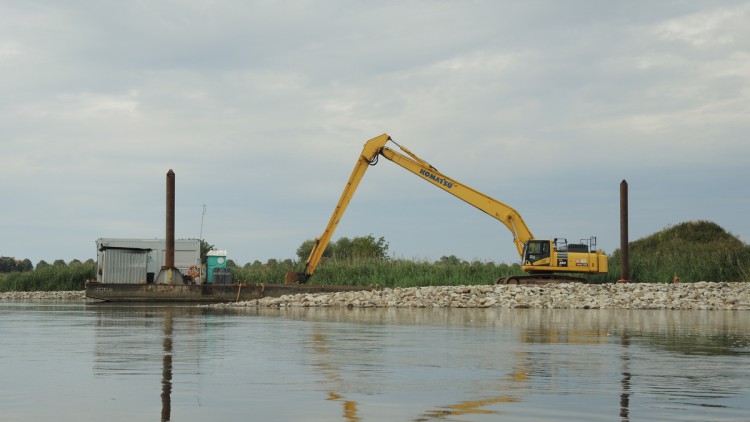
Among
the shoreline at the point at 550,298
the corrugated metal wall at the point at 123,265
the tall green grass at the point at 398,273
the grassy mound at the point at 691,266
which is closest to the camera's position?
the shoreline at the point at 550,298

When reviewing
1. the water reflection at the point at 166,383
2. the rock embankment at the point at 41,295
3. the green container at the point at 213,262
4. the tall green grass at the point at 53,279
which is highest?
the green container at the point at 213,262

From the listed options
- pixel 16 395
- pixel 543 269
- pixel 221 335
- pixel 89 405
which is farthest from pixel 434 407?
pixel 543 269

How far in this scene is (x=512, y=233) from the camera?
46.3 metres

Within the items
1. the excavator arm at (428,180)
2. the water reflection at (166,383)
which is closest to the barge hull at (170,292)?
the excavator arm at (428,180)

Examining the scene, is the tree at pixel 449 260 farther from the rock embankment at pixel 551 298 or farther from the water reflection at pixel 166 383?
the water reflection at pixel 166 383

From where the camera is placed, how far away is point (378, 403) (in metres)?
8.55

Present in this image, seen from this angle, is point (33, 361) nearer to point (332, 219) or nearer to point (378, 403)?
point (378, 403)

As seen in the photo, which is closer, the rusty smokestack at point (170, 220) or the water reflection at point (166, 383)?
the water reflection at point (166, 383)

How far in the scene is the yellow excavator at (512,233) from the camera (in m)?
44.4

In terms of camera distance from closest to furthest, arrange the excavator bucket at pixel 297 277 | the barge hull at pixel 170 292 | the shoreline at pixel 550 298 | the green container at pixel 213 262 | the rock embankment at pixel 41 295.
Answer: the shoreline at pixel 550 298, the excavator bucket at pixel 297 277, the barge hull at pixel 170 292, the green container at pixel 213 262, the rock embankment at pixel 41 295

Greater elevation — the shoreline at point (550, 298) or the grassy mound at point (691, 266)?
the grassy mound at point (691, 266)

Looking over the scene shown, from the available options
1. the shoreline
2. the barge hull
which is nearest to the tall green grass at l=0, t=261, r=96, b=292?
the barge hull

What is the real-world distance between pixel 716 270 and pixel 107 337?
121 ft

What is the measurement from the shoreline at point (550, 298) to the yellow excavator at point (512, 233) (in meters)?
3.93
